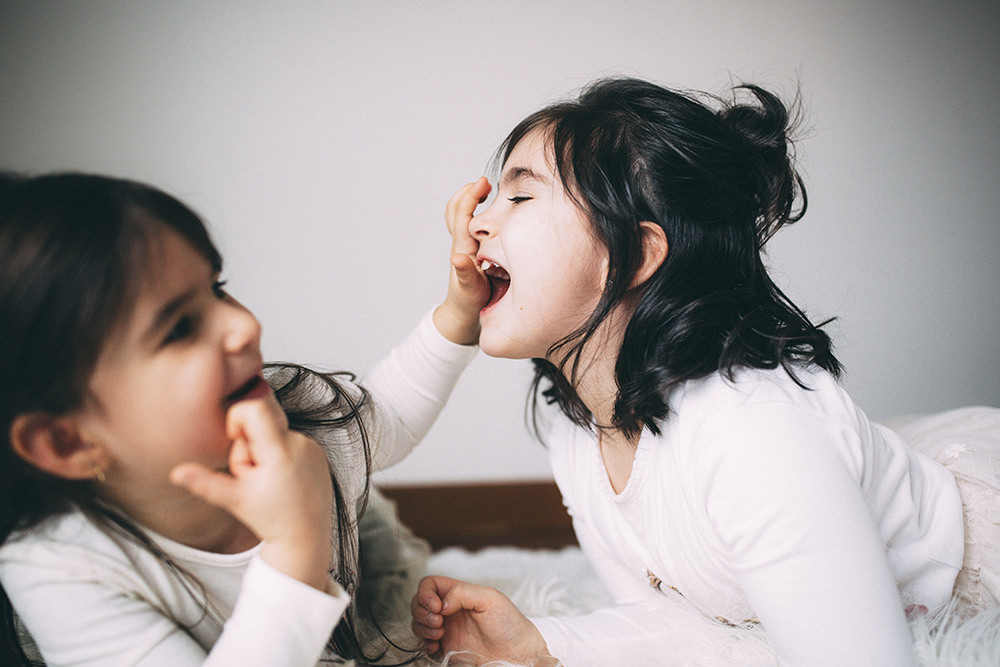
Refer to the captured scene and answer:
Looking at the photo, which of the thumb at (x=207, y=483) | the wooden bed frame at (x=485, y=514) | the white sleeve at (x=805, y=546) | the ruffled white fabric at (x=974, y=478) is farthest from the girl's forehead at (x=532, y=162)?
the wooden bed frame at (x=485, y=514)

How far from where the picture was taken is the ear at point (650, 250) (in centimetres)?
70

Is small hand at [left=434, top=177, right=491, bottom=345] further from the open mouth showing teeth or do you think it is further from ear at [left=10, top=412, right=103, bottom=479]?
ear at [left=10, top=412, right=103, bottom=479]

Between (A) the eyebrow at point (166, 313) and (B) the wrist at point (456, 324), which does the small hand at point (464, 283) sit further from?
(A) the eyebrow at point (166, 313)

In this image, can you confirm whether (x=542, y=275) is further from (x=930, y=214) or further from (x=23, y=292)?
(x=930, y=214)

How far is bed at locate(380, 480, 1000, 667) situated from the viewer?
65 centimetres

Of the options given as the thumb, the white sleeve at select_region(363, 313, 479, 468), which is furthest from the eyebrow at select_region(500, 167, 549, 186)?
the thumb

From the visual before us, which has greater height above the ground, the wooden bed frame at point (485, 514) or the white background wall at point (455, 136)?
the white background wall at point (455, 136)

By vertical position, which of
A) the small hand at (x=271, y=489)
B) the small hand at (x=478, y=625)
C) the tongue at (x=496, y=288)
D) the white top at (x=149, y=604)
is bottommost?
the small hand at (x=478, y=625)

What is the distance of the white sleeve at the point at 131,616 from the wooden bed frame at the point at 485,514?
792 millimetres

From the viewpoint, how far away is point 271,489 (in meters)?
0.47

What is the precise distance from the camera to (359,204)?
114 cm

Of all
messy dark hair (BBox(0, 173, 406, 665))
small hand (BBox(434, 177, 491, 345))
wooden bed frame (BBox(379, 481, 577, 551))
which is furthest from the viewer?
wooden bed frame (BBox(379, 481, 577, 551))

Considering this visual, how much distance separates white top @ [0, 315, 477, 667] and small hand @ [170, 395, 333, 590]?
0.02 meters

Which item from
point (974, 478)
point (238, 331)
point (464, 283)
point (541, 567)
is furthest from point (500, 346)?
point (974, 478)
